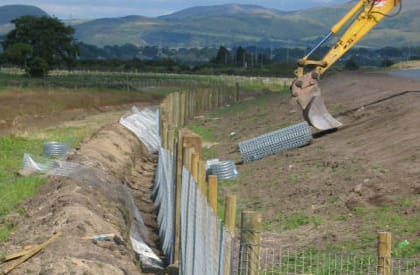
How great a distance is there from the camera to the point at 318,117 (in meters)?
30.6

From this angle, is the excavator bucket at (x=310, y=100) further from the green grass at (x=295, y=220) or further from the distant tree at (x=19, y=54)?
the distant tree at (x=19, y=54)

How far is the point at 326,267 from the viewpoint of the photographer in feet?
43.7

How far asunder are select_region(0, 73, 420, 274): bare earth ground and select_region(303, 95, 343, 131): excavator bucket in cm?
60

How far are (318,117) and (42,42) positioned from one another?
95016 mm

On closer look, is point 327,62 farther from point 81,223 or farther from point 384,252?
point 384,252

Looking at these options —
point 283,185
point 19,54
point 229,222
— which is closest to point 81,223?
point 229,222

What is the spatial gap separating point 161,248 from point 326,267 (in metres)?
6.32

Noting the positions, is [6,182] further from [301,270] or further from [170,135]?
[301,270]

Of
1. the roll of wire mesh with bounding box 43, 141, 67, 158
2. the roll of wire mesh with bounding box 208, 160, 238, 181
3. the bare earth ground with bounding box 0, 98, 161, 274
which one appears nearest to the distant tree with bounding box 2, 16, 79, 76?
the roll of wire mesh with bounding box 43, 141, 67, 158

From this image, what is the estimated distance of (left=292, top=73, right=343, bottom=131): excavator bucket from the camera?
3056cm

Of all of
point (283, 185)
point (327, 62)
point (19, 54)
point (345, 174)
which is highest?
point (327, 62)

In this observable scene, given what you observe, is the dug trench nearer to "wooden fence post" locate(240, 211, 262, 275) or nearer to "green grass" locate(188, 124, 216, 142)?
"wooden fence post" locate(240, 211, 262, 275)

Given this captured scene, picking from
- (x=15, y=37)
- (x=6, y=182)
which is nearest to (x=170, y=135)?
(x=6, y=182)

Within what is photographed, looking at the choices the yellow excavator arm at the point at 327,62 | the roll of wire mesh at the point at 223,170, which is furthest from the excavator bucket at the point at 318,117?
the roll of wire mesh at the point at 223,170
